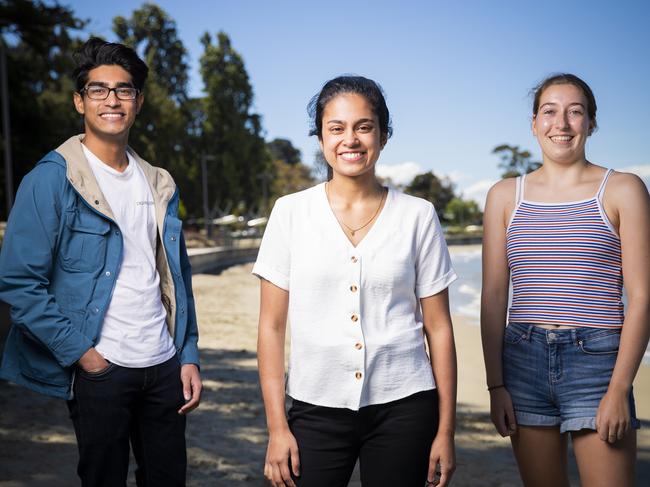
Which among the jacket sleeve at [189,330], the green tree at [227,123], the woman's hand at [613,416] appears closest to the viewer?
the woman's hand at [613,416]

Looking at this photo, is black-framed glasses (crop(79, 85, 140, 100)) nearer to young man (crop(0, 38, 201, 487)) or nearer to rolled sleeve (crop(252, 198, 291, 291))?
young man (crop(0, 38, 201, 487))

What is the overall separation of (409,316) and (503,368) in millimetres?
581

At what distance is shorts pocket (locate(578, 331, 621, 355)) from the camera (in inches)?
97.1

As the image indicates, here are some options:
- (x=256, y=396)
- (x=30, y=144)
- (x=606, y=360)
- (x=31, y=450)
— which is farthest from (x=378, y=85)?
(x=30, y=144)

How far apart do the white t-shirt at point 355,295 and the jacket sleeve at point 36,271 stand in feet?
2.45

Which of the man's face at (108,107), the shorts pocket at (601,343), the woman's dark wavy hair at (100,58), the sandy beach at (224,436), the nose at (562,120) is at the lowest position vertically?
the sandy beach at (224,436)

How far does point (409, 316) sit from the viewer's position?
7.55ft

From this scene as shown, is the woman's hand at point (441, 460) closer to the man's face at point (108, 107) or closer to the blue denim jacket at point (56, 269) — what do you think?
the blue denim jacket at point (56, 269)

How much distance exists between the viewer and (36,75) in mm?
25109

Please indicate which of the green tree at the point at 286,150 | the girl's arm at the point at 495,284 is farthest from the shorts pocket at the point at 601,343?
the green tree at the point at 286,150

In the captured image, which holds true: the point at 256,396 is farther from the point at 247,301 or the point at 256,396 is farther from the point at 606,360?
the point at 247,301

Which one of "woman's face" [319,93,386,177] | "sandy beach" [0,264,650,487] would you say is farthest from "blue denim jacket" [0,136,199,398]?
"sandy beach" [0,264,650,487]

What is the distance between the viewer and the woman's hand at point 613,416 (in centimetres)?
239

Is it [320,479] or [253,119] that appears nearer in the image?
[320,479]
